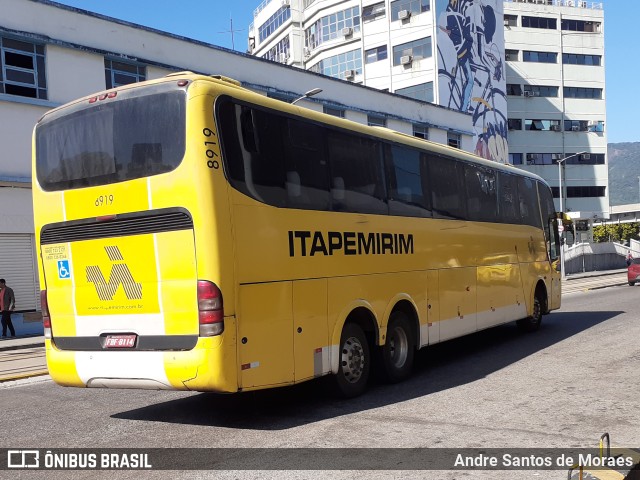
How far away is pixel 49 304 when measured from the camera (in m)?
7.71

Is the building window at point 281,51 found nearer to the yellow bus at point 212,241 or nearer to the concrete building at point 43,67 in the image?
the concrete building at point 43,67

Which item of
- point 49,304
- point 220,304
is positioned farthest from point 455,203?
point 49,304

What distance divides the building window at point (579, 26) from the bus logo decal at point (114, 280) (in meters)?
77.8

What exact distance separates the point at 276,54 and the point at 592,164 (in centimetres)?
3728

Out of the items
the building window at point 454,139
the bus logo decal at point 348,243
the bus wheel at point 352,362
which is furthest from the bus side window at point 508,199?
the building window at point 454,139

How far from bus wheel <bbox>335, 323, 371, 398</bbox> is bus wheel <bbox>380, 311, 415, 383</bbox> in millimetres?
468

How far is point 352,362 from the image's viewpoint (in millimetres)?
8320

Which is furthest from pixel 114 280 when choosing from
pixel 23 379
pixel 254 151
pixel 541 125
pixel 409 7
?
pixel 541 125

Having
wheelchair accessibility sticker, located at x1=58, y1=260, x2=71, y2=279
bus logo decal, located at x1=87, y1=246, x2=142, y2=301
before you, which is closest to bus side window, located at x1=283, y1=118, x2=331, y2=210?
bus logo decal, located at x1=87, y1=246, x2=142, y2=301

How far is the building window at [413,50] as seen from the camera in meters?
54.4

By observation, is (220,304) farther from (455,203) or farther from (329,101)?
(329,101)

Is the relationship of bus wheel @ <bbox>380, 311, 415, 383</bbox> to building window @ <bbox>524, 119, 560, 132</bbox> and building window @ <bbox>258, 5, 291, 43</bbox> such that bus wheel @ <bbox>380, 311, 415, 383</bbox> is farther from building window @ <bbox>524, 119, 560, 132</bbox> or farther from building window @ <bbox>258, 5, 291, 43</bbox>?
building window @ <bbox>524, 119, 560, 132</bbox>

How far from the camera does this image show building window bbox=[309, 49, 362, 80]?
197ft

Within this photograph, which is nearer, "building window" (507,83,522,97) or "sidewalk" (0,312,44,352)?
"sidewalk" (0,312,44,352)
